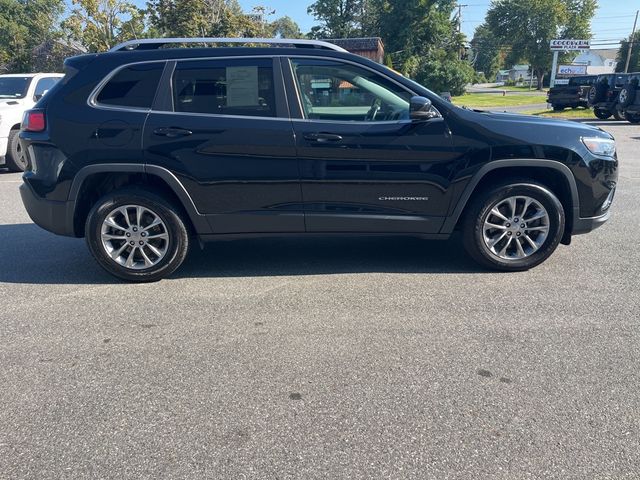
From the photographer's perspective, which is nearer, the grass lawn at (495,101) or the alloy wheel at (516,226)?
the alloy wheel at (516,226)

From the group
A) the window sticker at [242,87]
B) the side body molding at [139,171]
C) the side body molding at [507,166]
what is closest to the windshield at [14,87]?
the side body molding at [139,171]

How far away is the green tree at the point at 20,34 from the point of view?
43250 millimetres

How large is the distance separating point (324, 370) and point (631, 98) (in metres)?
21.3

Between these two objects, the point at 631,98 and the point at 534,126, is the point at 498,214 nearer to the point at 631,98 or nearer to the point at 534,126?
the point at 534,126

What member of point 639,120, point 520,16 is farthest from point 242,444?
point 520,16

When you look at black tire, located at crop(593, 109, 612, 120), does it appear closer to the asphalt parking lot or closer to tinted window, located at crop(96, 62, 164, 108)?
the asphalt parking lot

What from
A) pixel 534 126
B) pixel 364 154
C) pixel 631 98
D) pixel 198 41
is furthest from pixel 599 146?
pixel 631 98

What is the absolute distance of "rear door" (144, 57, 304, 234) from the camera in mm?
4211

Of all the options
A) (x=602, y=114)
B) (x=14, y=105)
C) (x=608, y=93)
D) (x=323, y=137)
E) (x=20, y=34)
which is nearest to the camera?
(x=323, y=137)

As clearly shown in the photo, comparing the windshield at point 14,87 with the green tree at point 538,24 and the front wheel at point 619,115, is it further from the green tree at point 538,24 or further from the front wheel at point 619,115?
the green tree at point 538,24

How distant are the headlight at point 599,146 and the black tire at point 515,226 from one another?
1.63 ft

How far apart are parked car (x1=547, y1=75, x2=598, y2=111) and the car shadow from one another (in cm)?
2556

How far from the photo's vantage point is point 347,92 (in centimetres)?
440

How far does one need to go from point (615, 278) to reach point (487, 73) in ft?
349
